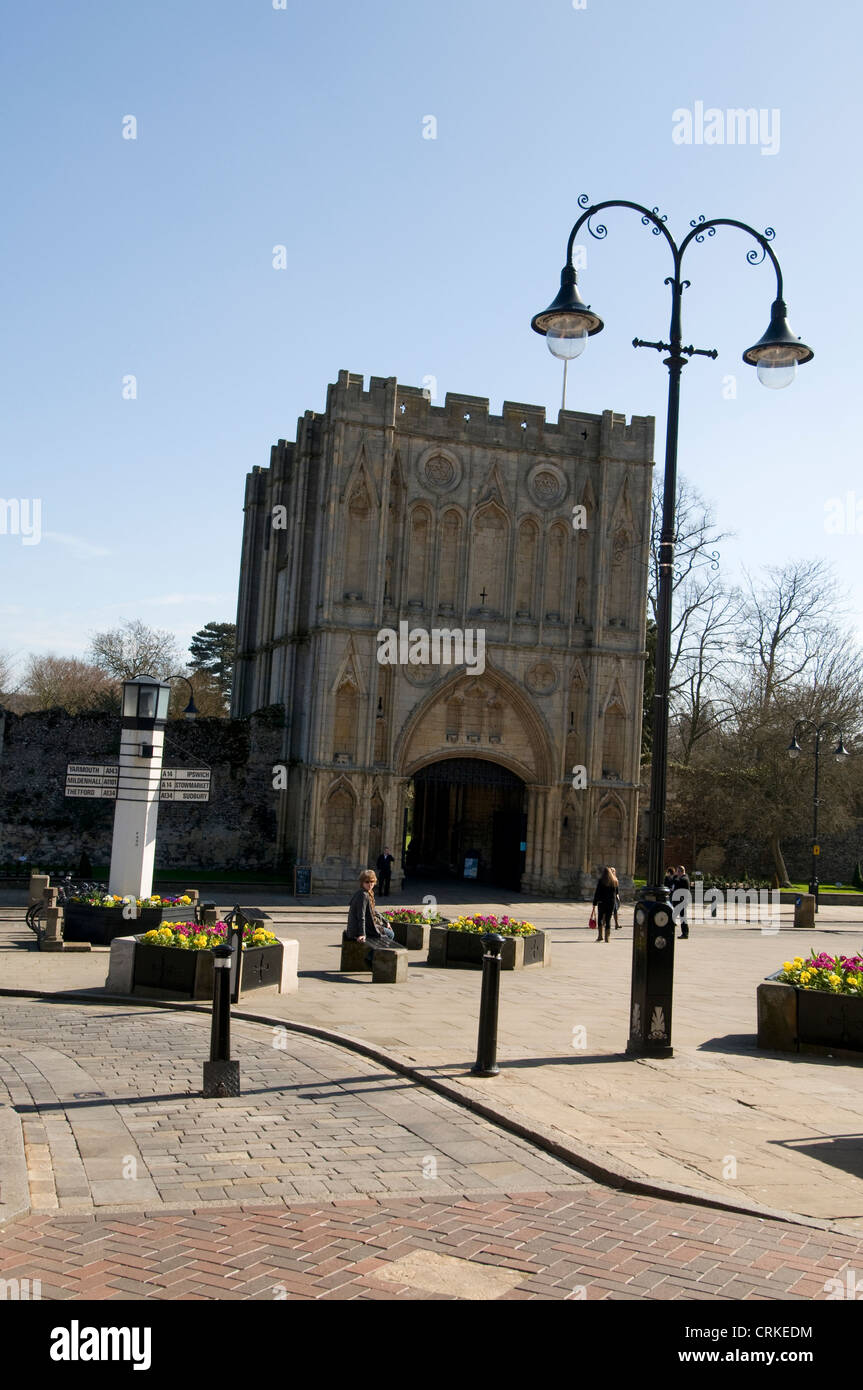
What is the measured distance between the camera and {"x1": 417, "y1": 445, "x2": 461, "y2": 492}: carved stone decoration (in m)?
35.5

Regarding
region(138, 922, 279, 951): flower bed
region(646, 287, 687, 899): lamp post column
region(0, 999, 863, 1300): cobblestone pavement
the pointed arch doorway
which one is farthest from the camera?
the pointed arch doorway

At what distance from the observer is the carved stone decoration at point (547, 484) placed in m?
36.3

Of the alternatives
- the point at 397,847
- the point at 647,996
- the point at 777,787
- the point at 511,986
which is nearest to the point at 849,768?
the point at 777,787

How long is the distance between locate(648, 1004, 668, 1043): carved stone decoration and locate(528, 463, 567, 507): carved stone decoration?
26.9 metres

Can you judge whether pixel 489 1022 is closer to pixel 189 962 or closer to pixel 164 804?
pixel 189 962

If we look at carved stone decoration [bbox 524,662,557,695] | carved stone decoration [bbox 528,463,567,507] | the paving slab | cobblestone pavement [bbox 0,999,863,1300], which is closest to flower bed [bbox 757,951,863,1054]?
the paving slab

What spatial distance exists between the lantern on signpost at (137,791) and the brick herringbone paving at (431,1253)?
13.7 m

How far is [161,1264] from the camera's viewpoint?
5387 millimetres

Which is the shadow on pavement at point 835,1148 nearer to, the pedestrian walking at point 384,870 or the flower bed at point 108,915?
the flower bed at point 108,915

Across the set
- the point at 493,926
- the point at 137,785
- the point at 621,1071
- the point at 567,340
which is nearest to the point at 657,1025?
the point at 621,1071

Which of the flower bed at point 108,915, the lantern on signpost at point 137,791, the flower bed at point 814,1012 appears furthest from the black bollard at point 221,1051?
the lantern on signpost at point 137,791

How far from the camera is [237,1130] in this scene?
7.93m

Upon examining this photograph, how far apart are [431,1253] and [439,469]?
103ft

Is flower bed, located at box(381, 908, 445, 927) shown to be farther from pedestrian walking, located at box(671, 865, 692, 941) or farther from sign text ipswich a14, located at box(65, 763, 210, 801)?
pedestrian walking, located at box(671, 865, 692, 941)
